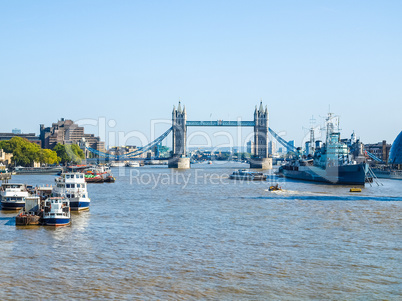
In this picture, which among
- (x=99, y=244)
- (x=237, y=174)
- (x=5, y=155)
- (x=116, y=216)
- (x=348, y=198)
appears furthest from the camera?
(x=5, y=155)

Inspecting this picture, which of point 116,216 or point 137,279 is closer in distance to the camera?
point 137,279

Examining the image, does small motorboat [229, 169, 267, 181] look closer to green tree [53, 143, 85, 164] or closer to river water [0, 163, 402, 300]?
river water [0, 163, 402, 300]

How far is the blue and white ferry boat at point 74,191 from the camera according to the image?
4484 cm

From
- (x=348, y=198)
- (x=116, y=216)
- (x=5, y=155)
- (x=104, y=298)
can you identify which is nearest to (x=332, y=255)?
(x=104, y=298)

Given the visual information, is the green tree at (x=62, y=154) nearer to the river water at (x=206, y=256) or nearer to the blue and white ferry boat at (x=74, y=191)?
the blue and white ferry boat at (x=74, y=191)

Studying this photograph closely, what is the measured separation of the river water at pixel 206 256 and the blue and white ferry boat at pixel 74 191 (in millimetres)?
1183

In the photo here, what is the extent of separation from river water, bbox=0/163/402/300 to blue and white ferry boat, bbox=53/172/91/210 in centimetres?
118

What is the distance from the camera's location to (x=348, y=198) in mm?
59312

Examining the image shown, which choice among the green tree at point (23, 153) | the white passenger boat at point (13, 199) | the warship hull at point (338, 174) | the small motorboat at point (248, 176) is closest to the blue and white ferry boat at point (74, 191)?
the white passenger boat at point (13, 199)

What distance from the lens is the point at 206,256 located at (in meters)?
27.4

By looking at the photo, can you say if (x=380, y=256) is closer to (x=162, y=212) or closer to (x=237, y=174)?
(x=162, y=212)

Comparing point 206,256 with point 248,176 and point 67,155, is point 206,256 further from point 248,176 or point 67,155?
point 67,155

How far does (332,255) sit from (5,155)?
5148 inches

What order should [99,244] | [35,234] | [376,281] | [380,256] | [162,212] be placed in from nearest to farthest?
1. [376,281]
2. [380,256]
3. [99,244]
4. [35,234]
5. [162,212]
